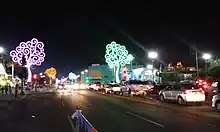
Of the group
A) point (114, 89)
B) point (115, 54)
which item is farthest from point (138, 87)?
point (115, 54)

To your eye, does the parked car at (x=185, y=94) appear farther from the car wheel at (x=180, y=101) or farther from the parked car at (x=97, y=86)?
the parked car at (x=97, y=86)

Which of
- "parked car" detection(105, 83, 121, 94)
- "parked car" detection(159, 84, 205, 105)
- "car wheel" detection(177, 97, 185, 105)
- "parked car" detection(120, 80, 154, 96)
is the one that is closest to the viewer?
"parked car" detection(159, 84, 205, 105)

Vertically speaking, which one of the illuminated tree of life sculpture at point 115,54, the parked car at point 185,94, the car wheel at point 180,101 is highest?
the illuminated tree of life sculpture at point 115,54

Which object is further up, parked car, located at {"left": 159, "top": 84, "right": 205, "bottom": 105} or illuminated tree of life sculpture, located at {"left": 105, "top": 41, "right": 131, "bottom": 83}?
illuminated tree of life sculpture, located at {"left": 105, "top": 41, "right": 131, "bottom": 83}

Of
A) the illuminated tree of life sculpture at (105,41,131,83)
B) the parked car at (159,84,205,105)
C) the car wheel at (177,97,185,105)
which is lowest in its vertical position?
the car wheel at (177,97,185,105)

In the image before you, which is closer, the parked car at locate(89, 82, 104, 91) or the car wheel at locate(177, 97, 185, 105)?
the car wheel at locate(177, 97, 185, 105)

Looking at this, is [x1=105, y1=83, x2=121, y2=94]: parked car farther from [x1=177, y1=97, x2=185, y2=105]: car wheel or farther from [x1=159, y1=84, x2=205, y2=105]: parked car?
[x1=177, y1=97, x2=185, y2=105]: car wheel

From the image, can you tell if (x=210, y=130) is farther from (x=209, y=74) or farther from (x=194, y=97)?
(x=209, y=74)

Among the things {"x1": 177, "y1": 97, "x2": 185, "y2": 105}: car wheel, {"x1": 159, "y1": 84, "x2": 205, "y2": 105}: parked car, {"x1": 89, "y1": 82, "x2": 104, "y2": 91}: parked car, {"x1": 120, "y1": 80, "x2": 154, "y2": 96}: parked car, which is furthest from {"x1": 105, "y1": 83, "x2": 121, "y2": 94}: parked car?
{"x1": 177, "y1": 97, "x2": 185, "y2": 105}: car wheel

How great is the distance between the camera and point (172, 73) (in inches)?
3804

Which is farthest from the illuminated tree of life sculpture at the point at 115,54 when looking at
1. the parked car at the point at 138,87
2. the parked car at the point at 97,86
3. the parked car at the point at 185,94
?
the parked car at the point at 185,94

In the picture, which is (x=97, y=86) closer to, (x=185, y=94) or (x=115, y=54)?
(x=115, y=54)

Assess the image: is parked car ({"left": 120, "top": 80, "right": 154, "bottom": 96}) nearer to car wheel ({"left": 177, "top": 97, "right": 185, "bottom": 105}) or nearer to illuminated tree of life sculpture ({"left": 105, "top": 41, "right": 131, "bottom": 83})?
car wheel ({"left": 177, "top": 97, "right": 185, "bottom": 105})

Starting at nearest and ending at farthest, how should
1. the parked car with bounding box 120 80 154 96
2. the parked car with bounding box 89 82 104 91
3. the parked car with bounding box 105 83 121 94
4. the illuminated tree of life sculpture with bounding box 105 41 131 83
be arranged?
the parked car with bounding box 120 80 154 96 → the parked car with bounding box 105 83 121 94 → the illuminated tree of life sculpture with bounding box 105 41 131 83 → the parked car with bounding box 89 82 104 91
